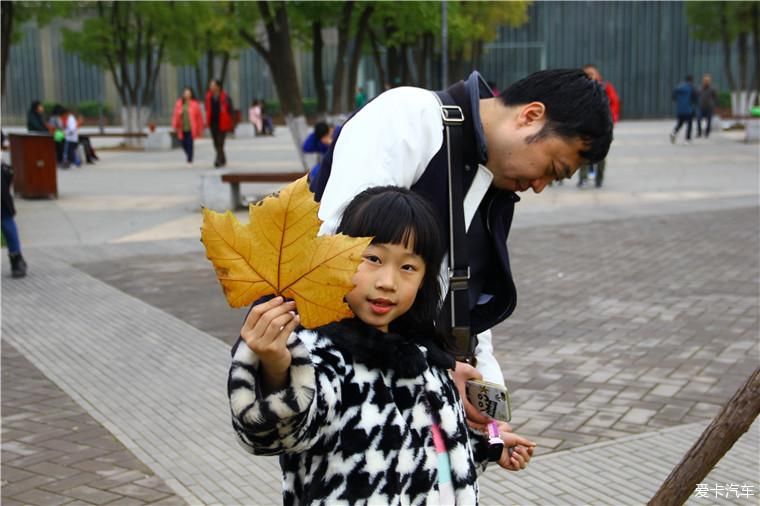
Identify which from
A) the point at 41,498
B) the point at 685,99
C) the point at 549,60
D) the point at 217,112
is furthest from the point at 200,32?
the point at 41,498

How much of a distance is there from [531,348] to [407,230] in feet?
14.4

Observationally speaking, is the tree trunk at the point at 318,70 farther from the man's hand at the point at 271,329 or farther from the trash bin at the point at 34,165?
the man's hand at the point at 271,329

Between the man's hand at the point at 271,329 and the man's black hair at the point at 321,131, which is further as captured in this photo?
the man's black hair at the point at 321,131

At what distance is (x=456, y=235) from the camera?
2.37m

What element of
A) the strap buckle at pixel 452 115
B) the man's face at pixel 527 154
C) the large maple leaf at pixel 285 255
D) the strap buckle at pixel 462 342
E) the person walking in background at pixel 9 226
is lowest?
the person walking in background at pixel 9 226

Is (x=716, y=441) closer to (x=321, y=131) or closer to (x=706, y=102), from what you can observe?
(x=321, y=131)

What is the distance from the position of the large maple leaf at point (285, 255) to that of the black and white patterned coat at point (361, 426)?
100 mm

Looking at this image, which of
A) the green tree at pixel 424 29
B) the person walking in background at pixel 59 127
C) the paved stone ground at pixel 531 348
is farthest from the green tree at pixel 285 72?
the person walking in background at pixel 59 127

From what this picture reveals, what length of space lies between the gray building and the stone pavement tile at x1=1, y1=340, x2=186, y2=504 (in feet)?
137

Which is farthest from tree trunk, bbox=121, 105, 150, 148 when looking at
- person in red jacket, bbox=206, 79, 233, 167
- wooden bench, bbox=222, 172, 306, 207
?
wooden bench, bbox=222, 172, 306, 207

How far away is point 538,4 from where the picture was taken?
46.5 m

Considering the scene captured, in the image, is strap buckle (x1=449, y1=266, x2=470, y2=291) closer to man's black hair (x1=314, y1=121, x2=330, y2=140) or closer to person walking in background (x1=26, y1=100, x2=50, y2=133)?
man's black hair (x1=314, y1=121, x2=330, y2=140)

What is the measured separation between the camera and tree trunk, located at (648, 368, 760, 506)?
8.16 ft

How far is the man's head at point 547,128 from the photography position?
2.32m
